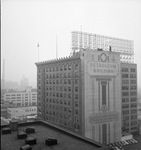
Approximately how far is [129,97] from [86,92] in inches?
563

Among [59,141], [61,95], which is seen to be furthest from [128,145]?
[59,141]

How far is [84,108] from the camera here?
27328 mm

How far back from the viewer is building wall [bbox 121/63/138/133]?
122 ft

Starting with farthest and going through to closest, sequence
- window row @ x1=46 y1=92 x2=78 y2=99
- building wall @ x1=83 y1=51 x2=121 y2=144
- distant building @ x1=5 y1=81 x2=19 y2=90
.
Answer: distant building @ x1=5 y1=81 x2=19 y2=90, window row @ x1=46 y1=92 x2=78 y2=99, building wall @ x1=83 y1=51 x2=121 y2=144

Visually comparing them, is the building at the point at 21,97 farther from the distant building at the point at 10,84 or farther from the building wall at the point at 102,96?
the building wall at the point at 102,96

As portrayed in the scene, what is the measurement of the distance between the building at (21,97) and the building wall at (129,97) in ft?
133

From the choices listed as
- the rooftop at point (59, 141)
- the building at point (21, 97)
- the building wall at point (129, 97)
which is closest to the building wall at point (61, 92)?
the building wall at point (129, 97)

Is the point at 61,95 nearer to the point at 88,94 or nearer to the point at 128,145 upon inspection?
the point at 88,94

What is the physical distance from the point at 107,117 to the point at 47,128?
18.8m

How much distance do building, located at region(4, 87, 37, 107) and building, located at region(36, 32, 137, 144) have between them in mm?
34024

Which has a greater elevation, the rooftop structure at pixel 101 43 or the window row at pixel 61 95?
the rooftop structure at pixel 101 43

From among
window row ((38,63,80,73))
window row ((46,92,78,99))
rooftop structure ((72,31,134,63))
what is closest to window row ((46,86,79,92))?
window row ((46,92,78,99))

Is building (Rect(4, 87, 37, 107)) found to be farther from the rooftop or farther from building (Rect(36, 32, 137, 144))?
the rooftop

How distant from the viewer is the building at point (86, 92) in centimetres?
2773
